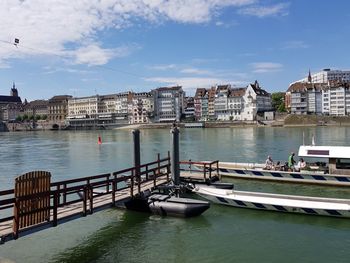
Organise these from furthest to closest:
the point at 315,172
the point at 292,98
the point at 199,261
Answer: the point at 292,98 < the point at 315,172 < the point at 199,261

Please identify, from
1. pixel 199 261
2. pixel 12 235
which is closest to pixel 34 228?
pixel 12 235

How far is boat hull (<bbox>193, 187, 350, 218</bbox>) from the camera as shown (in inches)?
856

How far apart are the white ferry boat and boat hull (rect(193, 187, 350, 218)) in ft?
23.2

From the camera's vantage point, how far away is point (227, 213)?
23.5m

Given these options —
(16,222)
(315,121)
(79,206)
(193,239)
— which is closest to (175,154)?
(193,239)

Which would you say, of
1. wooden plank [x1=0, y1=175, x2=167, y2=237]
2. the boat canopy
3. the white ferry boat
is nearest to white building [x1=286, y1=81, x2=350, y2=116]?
the white ferry boat

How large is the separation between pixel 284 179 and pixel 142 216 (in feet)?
44.4

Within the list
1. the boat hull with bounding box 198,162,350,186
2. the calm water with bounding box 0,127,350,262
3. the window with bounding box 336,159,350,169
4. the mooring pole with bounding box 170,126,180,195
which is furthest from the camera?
the window with bounding box 336,159,350,169

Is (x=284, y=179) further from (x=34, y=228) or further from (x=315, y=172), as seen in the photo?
(x=34, y=228)

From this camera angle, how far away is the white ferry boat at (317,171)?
29.2 metres

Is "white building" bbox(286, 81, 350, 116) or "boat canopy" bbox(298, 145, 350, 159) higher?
"white building" bbox(286, 81, 350, 116)

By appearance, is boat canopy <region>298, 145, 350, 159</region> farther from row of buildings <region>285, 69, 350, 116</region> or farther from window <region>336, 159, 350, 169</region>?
row of buildings <region>285, 69, 350, 116</region>

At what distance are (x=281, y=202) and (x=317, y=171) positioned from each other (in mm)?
9178

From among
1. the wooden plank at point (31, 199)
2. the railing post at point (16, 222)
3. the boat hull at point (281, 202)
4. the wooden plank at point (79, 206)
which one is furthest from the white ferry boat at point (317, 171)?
the railing post at point (16, 222)
